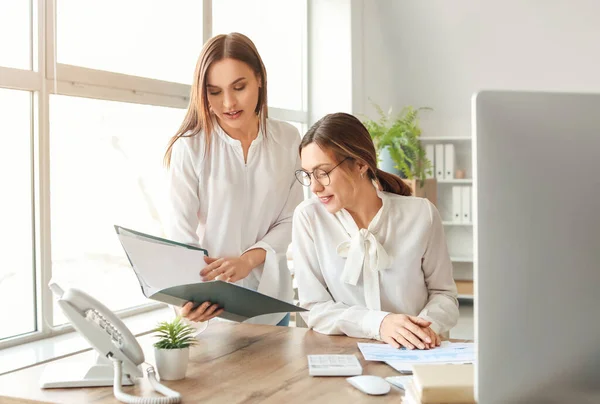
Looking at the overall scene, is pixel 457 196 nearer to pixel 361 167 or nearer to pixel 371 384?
pixel 361 167

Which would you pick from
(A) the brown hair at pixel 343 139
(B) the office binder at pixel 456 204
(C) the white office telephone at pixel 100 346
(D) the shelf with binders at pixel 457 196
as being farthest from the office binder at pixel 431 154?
(C) the white office telephone at pixel 100 346

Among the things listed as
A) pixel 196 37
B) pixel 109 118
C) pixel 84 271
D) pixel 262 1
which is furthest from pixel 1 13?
pixel 262 1

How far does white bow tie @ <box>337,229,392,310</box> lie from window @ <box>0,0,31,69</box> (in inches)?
57.0

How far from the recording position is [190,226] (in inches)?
87.2

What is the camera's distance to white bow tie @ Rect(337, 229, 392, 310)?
1962 mm

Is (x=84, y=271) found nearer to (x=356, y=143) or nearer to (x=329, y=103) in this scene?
(x=356, y=143)

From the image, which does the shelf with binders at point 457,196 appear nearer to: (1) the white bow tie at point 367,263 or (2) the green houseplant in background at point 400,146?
(2) the green houseplant in background at point 400,146

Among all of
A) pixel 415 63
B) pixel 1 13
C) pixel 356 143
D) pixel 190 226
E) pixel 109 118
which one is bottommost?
pixel 190 226

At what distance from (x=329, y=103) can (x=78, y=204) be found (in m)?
2.78

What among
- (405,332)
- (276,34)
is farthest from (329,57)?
(405,332)

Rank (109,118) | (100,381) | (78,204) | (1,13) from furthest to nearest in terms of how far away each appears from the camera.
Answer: (109,118), (78,204), (1,13), (100,381)

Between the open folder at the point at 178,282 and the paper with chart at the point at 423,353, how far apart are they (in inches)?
7.9

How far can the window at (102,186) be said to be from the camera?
2.80 m

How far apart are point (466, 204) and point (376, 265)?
4237mm
